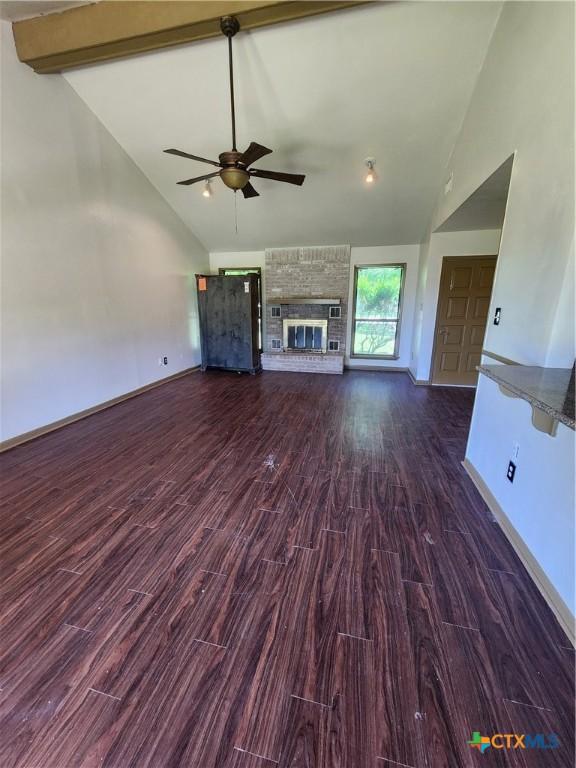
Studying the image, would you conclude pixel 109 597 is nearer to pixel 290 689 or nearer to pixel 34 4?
pixel 290 689

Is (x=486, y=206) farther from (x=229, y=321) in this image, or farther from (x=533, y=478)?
(x=229, y=321)

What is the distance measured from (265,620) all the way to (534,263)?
2.33m

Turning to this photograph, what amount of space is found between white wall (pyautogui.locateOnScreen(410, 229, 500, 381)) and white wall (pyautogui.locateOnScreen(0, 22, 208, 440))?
13.5 feet

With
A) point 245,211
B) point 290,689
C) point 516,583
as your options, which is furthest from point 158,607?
point 245,211

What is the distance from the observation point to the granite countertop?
1.10 m

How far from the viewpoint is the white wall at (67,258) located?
278 cm

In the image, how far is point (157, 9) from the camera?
2.48m

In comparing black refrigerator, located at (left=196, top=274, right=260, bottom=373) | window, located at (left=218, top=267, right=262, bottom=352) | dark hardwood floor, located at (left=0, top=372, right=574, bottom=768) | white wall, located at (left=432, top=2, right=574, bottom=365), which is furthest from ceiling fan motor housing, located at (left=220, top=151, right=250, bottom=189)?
window, located at (left=218, top=267, right=262, bottom=352)

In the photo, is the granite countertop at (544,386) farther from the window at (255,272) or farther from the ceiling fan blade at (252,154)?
the window at (255,272)

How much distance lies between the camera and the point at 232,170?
2605 millimetres

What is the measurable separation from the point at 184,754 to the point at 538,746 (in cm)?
111

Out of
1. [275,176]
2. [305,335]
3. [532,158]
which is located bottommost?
[305,335]

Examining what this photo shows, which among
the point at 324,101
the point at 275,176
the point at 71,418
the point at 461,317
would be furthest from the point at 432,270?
the point at 71,418

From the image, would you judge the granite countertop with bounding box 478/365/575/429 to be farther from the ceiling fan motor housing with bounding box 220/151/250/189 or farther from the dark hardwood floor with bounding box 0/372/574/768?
the ceiling fan motor housing with bounding box 220/151/250/189
